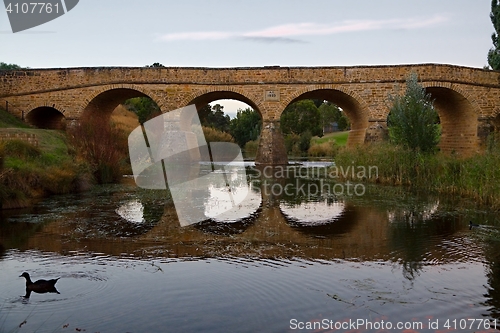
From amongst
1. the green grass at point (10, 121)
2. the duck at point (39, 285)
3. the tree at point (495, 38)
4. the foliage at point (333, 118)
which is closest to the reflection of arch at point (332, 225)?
the duck at point (39, 285)

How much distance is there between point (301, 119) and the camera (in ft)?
163

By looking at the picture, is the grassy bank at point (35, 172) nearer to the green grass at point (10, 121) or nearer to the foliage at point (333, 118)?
the green grass at point (10, 121)

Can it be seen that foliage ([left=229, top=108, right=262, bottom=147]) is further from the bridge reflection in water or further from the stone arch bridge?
the bridge reflection in water

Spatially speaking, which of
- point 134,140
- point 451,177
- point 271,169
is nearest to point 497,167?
point 451,177

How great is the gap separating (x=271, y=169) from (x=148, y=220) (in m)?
13.8

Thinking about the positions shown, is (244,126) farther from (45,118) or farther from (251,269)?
(251,269)

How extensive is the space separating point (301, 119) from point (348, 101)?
79.6 ft

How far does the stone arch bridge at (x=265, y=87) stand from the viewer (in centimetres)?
2331

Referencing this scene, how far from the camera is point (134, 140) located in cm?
2448

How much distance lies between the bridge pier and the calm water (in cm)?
1378

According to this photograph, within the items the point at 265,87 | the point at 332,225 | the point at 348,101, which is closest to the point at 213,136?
the point at 265,87

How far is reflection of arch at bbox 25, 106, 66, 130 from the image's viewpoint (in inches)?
966

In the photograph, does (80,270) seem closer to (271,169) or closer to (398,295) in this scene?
(398,295)

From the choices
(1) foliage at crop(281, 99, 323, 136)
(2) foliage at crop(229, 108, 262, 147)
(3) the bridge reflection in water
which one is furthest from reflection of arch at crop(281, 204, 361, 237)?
(2) foliage at crop(229, 108, 262, 147)
